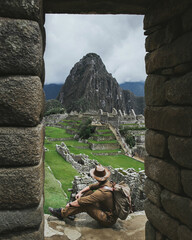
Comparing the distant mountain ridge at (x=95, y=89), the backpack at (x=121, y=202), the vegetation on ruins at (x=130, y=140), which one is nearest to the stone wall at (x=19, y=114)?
the backpack at (x=121, y=202)

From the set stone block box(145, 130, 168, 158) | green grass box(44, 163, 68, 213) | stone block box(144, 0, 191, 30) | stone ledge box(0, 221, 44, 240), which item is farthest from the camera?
green grass box(44, 163, 68, 213)

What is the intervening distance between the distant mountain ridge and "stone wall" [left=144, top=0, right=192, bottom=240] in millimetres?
123205

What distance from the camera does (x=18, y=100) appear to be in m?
2.09

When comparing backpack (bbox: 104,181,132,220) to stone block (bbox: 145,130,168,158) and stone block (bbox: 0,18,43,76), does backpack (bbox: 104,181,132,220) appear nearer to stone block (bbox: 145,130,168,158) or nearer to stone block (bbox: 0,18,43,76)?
stone block (bbox: 145,130,168,158)

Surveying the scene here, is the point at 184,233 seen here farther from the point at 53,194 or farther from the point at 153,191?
the point at 53,194

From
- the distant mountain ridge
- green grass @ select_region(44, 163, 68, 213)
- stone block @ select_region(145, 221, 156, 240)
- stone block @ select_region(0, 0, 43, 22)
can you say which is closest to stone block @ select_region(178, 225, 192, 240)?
stone block @ select_region(145, 221, 156, 240)

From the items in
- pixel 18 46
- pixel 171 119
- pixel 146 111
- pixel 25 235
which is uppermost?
pixel 18 46

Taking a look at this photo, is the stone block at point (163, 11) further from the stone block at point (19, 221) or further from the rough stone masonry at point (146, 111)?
the stone block at point (19, 221)

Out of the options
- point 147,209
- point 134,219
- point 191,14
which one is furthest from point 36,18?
point 134,219

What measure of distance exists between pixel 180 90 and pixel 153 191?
161 cm

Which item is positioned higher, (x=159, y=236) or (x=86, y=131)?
(x=86, y=131)

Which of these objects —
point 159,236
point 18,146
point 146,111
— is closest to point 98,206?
point 159,236

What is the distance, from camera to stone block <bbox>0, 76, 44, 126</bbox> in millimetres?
2078

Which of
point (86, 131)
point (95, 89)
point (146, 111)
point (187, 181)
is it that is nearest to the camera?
point (187, 181)
